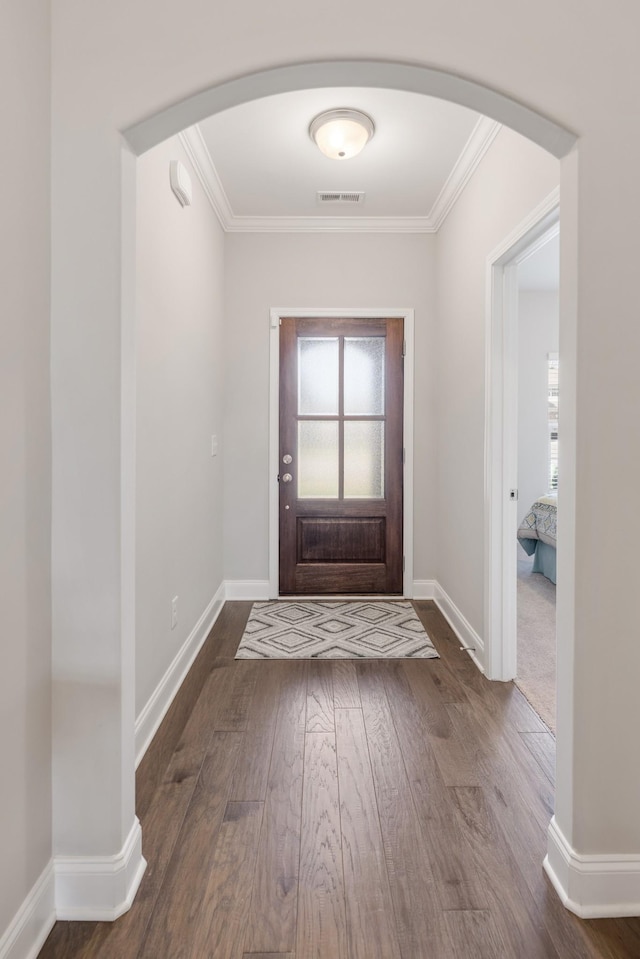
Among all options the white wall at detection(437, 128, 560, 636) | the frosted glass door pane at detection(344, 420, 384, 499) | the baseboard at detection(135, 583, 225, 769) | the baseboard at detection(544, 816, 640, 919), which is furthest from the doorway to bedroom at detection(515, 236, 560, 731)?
the baseboard at detection(544, 816, 640, 919)

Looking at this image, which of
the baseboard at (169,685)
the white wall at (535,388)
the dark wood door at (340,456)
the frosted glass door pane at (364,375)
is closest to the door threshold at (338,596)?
the dark wood door at (340,456)

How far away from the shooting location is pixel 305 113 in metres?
2.62

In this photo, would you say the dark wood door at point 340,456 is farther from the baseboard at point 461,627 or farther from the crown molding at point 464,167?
the crown molding at point 464,167

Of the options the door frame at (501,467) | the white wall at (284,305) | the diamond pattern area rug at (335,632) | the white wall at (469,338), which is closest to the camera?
the white wall at (469,338)

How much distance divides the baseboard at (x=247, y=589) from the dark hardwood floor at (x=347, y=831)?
1.36 metres

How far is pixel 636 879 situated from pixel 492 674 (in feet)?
4.40

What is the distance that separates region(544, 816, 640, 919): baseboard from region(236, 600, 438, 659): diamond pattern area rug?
1.62 m

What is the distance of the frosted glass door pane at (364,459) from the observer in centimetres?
405

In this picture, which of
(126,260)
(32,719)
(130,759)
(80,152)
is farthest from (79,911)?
(80,152)

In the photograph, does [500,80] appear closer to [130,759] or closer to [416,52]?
[416,52]

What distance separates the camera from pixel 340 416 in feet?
13.2

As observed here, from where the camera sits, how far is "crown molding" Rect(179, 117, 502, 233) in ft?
9.35

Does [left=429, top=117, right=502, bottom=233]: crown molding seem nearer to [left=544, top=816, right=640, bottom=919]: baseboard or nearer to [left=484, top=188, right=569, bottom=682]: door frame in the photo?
[left=484, top=188, right=569, bottom=682]: door frame

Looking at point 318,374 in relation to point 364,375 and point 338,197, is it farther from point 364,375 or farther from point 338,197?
point 338,197
